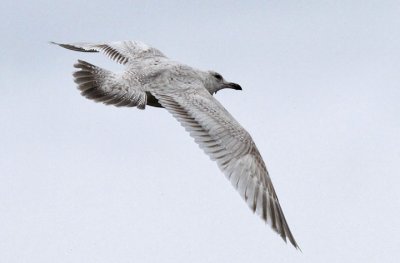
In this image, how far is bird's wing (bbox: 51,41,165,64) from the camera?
12.7 metres

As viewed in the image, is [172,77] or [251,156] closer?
[251,156]

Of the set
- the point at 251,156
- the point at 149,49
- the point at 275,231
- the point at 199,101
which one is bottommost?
the point at 275,231

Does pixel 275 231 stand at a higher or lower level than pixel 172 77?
lower

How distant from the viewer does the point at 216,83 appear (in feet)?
41.9

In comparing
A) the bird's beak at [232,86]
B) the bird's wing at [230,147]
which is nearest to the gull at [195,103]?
the bird's wing at [230,147]

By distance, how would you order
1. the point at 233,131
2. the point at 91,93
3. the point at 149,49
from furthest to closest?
the point at 149,49 < the point at 91,93 < the point at 233,131

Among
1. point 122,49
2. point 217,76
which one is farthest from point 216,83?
point 122,49

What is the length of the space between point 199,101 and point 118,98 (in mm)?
851

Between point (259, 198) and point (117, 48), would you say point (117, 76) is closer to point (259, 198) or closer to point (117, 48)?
point (117, 48)

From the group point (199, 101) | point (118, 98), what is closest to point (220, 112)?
point (199, 101)

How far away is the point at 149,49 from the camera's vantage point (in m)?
12.8

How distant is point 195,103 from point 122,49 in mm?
2041

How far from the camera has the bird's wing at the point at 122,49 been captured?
41.6 ft

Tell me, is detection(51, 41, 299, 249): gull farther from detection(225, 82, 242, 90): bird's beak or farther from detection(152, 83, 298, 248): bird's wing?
detection(225, 82, 242, 90): bird's beak
